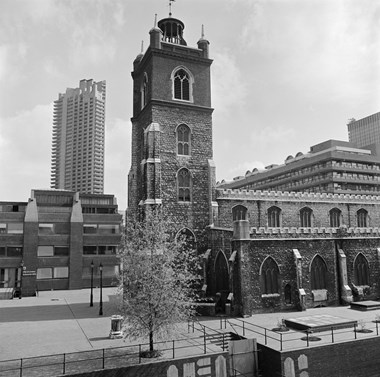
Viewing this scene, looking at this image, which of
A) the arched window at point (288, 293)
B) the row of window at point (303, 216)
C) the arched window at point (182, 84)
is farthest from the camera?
the row of window at point (303, 216)

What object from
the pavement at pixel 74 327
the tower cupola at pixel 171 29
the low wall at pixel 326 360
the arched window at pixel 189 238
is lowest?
the low wall at pixel 326 360

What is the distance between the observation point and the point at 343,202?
4169 cm

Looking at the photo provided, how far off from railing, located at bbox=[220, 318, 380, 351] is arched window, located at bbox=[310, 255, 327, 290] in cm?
651

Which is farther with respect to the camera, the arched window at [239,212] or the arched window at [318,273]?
the arched window at [239,212]

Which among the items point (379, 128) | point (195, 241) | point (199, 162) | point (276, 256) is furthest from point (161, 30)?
point (379, 128)

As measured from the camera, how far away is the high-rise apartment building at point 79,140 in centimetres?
15500

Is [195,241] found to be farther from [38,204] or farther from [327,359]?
[38,204]

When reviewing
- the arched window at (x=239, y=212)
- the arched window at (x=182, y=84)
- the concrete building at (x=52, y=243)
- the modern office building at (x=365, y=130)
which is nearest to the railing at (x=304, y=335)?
the arched window at (x=239, y=212)

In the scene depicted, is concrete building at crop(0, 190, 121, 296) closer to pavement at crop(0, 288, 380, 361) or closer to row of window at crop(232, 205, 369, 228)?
pavement at crop(0, 288, 380, 361)

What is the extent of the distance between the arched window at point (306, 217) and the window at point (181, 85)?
17.2 meters

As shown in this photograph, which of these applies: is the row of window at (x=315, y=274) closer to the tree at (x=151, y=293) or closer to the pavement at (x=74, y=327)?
the pavement at (x=74, y=327)

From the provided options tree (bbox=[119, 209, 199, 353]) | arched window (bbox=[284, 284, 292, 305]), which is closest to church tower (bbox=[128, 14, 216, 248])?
arched window (bbox=[284, 284, 292, 305])

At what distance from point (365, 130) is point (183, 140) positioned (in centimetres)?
13709

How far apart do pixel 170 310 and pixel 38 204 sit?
40072 millimetres
